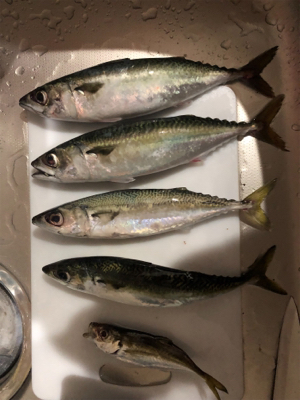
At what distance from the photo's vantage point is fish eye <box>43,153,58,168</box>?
103cm

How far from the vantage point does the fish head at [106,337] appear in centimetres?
97

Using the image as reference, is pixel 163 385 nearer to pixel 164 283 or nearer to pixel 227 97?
pixel 164 283

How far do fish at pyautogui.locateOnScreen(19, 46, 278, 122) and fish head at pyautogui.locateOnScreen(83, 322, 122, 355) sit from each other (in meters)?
0.74

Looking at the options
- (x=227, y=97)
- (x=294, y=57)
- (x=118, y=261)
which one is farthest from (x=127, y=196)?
(x=294, y=57)

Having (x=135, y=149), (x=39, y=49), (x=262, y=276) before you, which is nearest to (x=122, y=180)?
(x=135, y=149)

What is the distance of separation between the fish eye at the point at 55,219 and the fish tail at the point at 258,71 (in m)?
0.86

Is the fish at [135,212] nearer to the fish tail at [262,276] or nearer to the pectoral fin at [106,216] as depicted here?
the pectoral fin at [106,216]

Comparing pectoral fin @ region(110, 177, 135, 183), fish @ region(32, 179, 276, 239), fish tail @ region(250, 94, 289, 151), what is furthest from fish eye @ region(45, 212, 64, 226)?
fish tail @ region(250, 94, 289, 151)

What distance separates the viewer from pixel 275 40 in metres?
1.24

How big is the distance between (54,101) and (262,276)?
0.97 meters

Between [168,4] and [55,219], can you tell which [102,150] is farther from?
[168,4]

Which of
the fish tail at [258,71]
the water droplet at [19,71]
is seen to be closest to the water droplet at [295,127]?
the fish tail at [258,71]

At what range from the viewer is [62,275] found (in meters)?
1.02

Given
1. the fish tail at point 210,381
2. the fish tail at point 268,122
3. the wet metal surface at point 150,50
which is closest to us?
the fish tail at point 210,381
